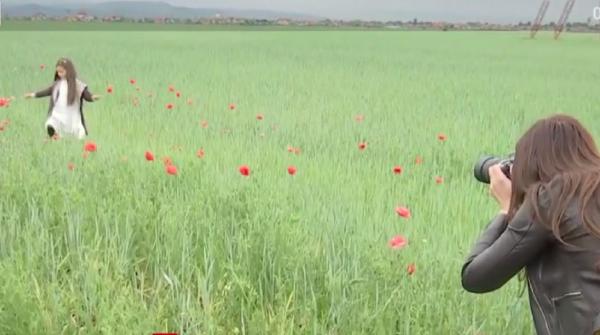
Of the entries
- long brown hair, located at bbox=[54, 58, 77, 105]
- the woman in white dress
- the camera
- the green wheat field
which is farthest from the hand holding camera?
long brown hair, located at bbox=[54, 58, 77, 105]

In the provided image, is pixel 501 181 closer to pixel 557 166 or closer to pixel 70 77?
pixel 557 166

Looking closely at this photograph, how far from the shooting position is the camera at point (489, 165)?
6.01ft

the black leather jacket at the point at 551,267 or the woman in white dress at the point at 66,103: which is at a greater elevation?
the black leather jacket at the point at 551,267

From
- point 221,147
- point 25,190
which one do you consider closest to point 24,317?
point 25,190

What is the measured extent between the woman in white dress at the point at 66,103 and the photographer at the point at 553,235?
3948 mm

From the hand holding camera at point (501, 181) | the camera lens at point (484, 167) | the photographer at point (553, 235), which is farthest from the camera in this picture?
the camera lens at point (484, 167)

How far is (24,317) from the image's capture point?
6.35ft

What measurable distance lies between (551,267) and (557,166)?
217 mm

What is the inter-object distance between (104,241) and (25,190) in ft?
2.28

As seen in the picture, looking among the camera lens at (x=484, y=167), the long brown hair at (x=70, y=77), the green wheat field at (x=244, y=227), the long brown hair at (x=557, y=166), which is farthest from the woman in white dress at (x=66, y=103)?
the long brown hair at (x=557, y=166)

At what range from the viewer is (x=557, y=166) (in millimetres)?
1632

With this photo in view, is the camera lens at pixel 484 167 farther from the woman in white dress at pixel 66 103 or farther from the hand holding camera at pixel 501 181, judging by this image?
the woman in white dress at pixel 66 103

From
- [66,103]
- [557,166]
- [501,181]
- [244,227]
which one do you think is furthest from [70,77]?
[557,166]

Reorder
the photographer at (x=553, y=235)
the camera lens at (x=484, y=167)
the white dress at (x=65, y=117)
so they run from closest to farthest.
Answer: the photographer at (x=553, y=235)
the camera lens at (x=484, y=167)
the white dress at (x=65, y=117)
